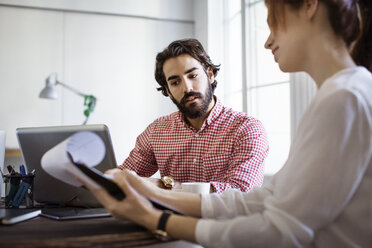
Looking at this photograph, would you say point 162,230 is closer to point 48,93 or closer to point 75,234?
point 75,234

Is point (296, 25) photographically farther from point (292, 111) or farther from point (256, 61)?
point (256, 61)

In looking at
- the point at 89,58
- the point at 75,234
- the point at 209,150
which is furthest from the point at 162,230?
the point at 89,58

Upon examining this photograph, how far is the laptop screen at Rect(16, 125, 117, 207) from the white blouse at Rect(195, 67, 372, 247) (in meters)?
0.59

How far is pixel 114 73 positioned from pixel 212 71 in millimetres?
2012

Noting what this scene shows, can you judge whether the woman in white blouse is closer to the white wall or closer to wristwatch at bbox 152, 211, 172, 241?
wristwatch at bbox 152, 211, 172, 241

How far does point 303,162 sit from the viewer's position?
0.81 metres

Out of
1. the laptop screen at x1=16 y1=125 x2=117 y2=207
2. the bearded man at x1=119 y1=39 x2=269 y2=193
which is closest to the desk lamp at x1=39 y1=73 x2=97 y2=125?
the bearded man at x1=119 y1=39 x2=269 y2=193

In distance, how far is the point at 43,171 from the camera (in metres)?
1.42

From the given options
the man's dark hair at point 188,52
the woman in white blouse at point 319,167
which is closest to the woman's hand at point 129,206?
the woman in white blouse at point 319,167

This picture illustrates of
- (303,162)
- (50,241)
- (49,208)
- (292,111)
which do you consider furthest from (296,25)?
(292,111)

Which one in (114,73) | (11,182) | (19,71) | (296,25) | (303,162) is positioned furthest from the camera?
(114,73)

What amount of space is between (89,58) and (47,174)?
2.78 m

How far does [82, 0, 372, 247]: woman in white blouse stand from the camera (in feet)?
2.57

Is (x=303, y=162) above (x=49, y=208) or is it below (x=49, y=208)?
above
